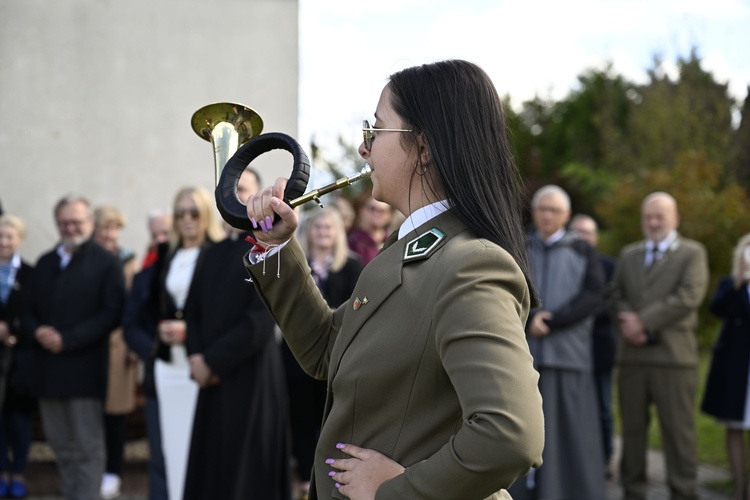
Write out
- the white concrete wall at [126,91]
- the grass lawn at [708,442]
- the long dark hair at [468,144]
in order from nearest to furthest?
the long dark hair at [468,144] < the grass lawn at [708,442] < the white concrete wall at [126,91]

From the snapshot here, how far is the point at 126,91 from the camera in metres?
9.80

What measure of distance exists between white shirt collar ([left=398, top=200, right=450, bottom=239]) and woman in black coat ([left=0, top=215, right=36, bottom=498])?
211 inches

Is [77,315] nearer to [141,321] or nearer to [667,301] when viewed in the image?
[141,321]

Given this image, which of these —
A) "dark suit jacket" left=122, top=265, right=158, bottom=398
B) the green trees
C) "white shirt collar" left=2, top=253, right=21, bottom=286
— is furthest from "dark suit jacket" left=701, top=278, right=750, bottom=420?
"white shirt collar" left=2, top=253, right=21, bottom=286

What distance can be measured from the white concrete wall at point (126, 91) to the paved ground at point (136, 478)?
80.8 inches

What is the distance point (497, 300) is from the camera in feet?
6.56

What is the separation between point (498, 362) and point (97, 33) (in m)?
8.72

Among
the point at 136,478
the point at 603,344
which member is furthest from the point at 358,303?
the point at 603,344

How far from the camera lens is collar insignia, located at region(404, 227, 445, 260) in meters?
2.21

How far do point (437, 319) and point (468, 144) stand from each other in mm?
418

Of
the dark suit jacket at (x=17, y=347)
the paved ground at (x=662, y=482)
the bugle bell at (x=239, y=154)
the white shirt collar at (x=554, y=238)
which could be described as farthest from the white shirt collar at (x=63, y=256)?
the paved ground at (x=662, y=482)

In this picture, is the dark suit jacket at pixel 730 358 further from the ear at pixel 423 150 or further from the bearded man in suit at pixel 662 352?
the ear at pixel 423 150

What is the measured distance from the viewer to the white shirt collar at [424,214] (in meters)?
2.30

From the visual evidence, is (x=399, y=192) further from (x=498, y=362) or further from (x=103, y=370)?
(x=103, y=370)
